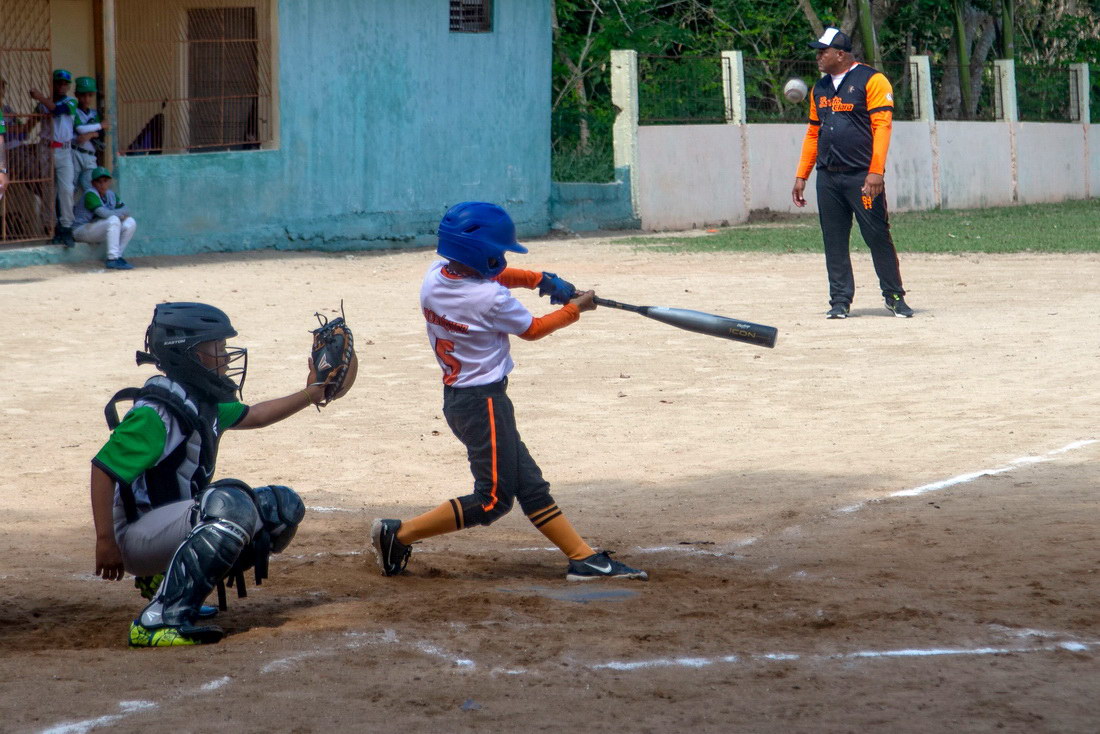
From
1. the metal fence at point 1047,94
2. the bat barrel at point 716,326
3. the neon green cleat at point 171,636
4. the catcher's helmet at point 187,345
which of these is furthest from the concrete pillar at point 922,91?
the neon green cleat at point 171,636

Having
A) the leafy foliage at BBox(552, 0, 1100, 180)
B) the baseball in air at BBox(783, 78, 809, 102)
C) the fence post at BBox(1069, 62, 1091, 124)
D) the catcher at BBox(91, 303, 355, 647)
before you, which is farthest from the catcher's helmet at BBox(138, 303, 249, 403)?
the fence post at BBox(1069, 62, 1091, 124)

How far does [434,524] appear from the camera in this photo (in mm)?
5395

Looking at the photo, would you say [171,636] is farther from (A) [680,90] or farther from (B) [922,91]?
(B) [922,91]

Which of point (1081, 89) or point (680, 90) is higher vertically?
point (1081, 89)

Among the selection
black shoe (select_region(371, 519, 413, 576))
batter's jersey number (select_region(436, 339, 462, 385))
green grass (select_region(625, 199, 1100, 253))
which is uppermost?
green grass (select_region(625, 199, 1100, 253))

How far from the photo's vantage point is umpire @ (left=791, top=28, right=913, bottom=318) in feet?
38.4

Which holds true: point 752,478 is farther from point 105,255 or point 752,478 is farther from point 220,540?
point 105,255

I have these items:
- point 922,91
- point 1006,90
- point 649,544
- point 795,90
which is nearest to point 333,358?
point 649,544

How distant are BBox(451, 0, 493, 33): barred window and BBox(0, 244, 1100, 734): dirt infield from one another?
932 cm

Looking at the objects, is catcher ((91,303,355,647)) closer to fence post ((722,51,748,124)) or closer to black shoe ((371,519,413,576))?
black shoe ((371,519,413,576))

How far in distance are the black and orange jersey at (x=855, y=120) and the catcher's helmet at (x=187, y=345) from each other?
783 centimetres

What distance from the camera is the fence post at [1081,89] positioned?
1201 inches

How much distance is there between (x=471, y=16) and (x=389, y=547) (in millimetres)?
15963

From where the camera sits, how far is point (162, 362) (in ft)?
15.4
